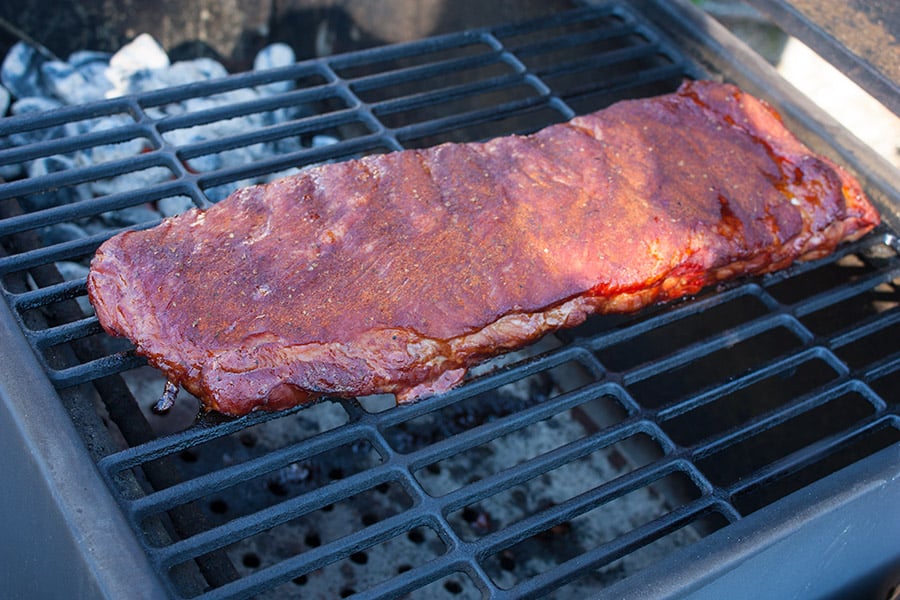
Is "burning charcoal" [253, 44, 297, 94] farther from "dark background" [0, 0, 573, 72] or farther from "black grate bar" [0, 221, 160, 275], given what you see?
"black grate bar" [0, 221, 160, 275]

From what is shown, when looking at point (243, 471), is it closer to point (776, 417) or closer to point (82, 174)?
point (82, 174)

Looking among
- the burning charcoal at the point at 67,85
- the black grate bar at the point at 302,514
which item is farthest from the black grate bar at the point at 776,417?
the burning charcoal at the point at 67,85

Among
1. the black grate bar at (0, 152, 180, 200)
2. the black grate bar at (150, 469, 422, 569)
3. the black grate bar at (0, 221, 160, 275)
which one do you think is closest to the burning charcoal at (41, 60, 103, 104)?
the black grate bar at (0, 152, 180, 200)

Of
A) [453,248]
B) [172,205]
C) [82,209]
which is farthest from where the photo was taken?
[172,205]

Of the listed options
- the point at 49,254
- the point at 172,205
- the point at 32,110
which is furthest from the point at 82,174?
the point at 32,110

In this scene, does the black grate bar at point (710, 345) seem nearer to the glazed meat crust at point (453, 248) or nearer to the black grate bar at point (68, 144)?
the glazed meat crust at point (453, 248)

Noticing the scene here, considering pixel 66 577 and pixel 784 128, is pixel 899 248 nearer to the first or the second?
pixel 784 128
